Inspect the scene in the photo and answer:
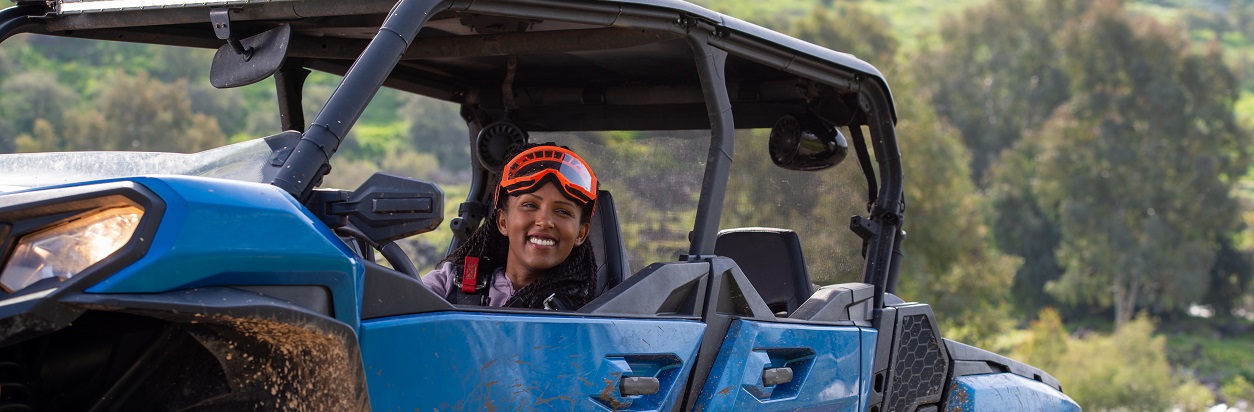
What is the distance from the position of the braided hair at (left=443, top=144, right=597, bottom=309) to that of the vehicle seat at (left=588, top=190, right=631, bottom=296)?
0.05 m

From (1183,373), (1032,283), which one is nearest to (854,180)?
(1183,373)

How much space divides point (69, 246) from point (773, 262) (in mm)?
3148

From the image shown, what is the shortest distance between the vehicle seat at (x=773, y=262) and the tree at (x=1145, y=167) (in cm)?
4845

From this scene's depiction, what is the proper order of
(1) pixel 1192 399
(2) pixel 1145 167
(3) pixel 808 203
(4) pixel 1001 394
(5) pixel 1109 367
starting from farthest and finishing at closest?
1. (2) pixel 1145 167
2. (5) pixel 1109 367
3. (1) pixel 1192 399
4. (4) pixel 1001 394
5. (3) pixel 808 203

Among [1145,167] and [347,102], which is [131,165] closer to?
[347,102]

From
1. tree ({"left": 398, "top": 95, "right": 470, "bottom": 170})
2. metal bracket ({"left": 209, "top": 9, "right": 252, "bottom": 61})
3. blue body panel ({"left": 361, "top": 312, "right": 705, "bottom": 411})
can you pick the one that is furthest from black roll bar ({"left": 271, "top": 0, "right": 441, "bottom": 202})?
tree ({"left": 398, "top": 95, "right": 470, "bottom": 170})

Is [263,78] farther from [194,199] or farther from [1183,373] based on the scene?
[1183,373]

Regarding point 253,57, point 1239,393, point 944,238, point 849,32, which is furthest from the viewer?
point 849,32

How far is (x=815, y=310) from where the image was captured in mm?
4551

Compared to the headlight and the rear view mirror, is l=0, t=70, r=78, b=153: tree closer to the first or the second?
the rear view mirror

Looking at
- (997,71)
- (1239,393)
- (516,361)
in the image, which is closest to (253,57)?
(516,361)

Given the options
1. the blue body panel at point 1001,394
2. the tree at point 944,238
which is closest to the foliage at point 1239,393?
the tree at point 944,238

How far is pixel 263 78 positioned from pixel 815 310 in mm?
1866

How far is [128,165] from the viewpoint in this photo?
3.51 m
